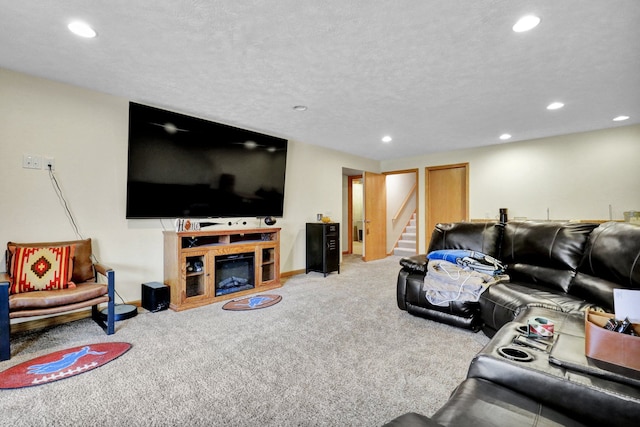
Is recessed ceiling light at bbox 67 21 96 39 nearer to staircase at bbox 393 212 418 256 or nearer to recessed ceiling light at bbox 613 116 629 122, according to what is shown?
recessed ceiling light at bbox 613 116 629 122

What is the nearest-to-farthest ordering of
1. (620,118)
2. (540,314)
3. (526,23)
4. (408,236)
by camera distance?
(540,314), (526,23), (620,118), (408,236)

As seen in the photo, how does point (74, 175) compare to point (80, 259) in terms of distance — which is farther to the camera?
point (74, 175)

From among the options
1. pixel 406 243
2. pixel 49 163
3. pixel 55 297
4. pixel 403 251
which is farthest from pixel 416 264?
pixel 406 243

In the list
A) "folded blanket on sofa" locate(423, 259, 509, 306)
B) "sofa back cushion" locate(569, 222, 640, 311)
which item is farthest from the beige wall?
"sofa back cushion" locate(569, 222, 640, 311)

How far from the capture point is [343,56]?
2438 millimetres

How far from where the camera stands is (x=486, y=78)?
2.82 metres

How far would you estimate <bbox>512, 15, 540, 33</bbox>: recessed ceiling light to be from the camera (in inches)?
76.7

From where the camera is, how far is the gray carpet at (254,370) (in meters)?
1.59

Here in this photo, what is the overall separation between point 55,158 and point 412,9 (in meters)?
3.45

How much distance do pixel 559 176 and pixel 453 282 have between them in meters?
3.73

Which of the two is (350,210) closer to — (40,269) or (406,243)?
(406,243)

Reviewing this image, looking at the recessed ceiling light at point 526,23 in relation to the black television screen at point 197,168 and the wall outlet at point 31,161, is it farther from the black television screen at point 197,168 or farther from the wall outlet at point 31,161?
the wall outlet at point 31,161

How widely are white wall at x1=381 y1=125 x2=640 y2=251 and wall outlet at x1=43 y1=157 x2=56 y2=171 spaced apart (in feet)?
20.5

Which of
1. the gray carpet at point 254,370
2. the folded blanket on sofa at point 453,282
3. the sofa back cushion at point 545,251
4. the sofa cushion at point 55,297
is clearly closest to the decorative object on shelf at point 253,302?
the gray carpet at point 254,370
